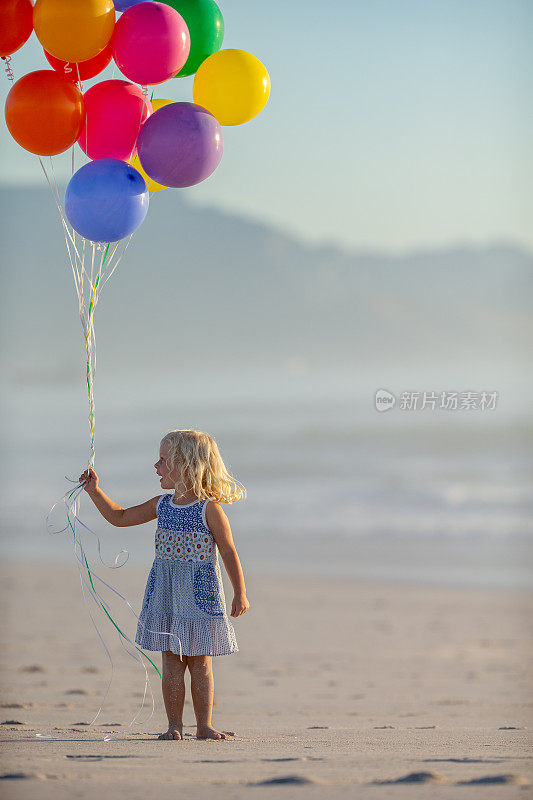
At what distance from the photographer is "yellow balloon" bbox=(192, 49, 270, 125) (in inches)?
145

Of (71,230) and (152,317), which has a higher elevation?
(152,317)

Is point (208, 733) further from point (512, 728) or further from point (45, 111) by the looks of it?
point (45, 111)

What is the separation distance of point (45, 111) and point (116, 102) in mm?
278

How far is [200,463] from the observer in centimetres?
341

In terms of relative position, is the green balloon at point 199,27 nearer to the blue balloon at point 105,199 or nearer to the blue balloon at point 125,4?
the blue balloon at point 125,4

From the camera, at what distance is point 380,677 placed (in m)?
5.07

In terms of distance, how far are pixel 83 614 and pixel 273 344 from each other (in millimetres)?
16048

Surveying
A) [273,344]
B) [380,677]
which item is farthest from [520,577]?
[273,344]

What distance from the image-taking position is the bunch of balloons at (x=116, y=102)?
3.42 metres

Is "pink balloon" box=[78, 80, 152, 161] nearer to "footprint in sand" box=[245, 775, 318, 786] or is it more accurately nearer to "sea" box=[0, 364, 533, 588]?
"footprint in sand" box=[245, 775, 318, 786]

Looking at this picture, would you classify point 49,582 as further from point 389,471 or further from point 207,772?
point 389,471

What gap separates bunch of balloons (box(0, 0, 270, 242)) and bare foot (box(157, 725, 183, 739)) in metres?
1.75

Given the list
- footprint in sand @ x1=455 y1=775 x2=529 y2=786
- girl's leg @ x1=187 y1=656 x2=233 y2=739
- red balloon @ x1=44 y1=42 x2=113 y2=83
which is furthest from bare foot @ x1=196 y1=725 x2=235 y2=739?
red balloon @ x1=44 y1=42 x2=113 y2=83

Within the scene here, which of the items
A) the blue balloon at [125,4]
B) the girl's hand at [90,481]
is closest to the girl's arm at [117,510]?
the girl's hand at [90,481]
